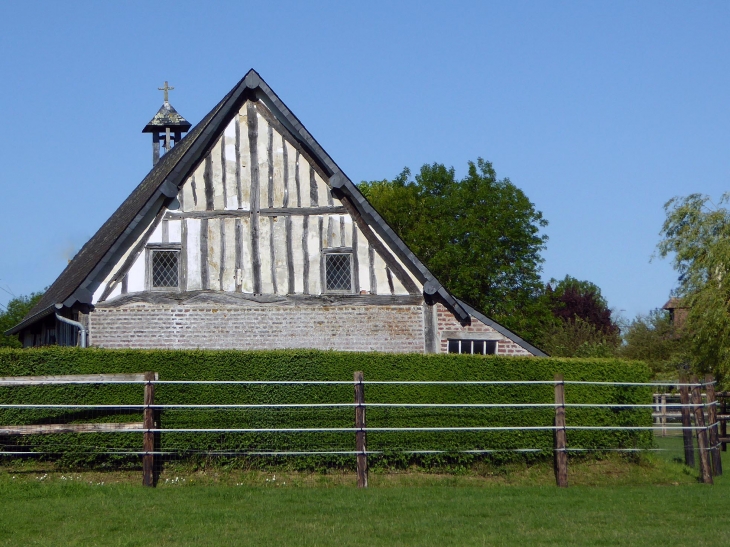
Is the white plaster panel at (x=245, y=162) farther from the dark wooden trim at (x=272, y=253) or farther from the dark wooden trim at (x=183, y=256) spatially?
the dark wooden trim at (x=183, y=256)

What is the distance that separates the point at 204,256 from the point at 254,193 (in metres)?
1.55

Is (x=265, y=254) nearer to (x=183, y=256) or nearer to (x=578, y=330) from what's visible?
(x=183, y=256)

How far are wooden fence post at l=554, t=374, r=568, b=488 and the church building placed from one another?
223 inches

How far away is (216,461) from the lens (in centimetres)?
1300

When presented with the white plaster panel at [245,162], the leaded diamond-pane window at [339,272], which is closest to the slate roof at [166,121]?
the white plaster panel at [245,162]

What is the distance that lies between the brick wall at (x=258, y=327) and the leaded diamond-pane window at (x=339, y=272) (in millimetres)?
433

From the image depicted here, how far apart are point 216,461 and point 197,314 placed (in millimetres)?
5859

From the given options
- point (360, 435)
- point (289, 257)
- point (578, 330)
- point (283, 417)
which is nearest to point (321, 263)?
point (289, 257)

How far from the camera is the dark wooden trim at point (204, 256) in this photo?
727 inches

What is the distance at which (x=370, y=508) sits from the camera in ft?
34.9

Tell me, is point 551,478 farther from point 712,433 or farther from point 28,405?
point 28,405

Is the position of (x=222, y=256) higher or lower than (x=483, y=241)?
lower

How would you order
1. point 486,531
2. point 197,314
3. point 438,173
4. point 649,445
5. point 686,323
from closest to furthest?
point 486,531
point 649,445
point 197,314
point 686,323
point 438,173

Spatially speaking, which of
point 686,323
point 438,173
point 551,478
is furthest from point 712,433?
point 438,173
